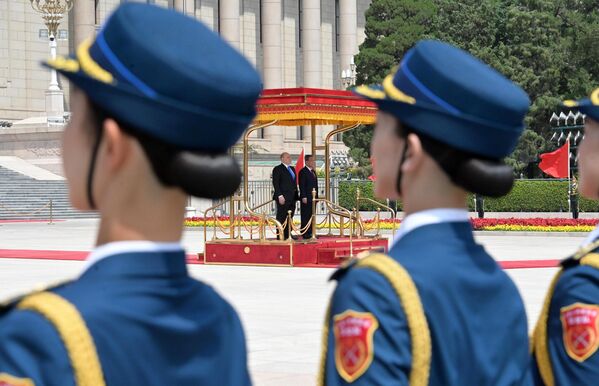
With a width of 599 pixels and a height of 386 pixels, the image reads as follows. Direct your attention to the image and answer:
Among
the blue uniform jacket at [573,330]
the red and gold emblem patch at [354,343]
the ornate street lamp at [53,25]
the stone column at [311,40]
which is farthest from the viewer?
the stone column at [311,40]

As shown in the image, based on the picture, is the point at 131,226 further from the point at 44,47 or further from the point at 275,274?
the point at 44,47

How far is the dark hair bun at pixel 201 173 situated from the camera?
215cm

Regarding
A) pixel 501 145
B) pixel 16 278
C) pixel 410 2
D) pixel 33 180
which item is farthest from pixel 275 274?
pixel 410 2

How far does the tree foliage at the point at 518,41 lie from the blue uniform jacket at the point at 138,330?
1926 inches

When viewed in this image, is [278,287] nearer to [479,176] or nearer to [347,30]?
[479,176]

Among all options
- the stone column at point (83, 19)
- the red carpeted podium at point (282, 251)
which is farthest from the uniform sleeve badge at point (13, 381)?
the stone column at point (83, 19)

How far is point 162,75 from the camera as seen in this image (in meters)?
2.15

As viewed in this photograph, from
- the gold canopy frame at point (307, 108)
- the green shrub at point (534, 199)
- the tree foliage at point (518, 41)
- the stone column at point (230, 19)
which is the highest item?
the stone column at point (230, 19)

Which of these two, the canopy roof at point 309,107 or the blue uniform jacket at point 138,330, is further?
the canopy roof at point 309,107

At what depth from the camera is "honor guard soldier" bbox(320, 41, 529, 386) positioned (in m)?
2.59

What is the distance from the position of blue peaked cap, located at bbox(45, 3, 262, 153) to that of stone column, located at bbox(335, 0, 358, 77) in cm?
7473

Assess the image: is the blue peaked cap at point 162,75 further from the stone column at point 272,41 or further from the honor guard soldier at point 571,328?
the stone column at point 272,41

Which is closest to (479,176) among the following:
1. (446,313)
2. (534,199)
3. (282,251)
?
(446,313)

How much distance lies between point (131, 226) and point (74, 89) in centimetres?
28
